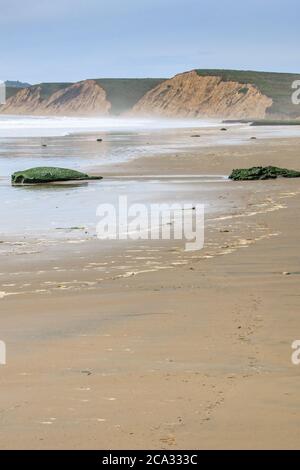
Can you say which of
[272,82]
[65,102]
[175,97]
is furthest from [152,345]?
[65,102]

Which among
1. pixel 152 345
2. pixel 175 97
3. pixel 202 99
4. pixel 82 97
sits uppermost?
pixel 82 97

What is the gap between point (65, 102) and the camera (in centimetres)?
17362

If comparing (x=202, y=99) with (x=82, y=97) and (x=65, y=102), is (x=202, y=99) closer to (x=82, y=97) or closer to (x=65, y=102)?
(x=82, y=97)

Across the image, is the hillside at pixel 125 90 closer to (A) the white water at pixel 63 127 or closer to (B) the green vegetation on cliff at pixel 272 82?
(B) the green vegetation on cliff at pixel 272 82

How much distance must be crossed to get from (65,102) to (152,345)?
172172 mm

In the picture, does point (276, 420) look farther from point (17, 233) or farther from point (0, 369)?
point (17, 233)

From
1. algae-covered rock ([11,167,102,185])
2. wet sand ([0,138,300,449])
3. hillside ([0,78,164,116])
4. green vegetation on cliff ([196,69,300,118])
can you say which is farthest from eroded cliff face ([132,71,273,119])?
wet sand ([0,138,300,449])

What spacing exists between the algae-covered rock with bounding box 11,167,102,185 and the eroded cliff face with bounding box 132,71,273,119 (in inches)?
4449

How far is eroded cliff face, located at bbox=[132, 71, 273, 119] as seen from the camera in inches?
5364

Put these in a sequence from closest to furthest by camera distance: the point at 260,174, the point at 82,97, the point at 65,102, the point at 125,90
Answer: the point at 260,174, the point at 125,90, the point at 82,97, the point at 65,102

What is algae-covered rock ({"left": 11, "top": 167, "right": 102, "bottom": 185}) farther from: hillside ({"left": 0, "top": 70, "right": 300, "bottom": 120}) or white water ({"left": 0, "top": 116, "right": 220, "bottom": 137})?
hillside ({"left": 0, "top": 70, "right": 300, "bottom": 120})

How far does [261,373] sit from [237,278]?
103 inches

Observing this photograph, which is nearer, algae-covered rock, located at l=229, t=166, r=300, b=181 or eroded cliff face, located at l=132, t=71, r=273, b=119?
algae-covered rock, located at l=229, t=166, r=300, b=181

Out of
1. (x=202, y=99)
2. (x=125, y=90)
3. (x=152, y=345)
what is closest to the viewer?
(x=152, y=345)
